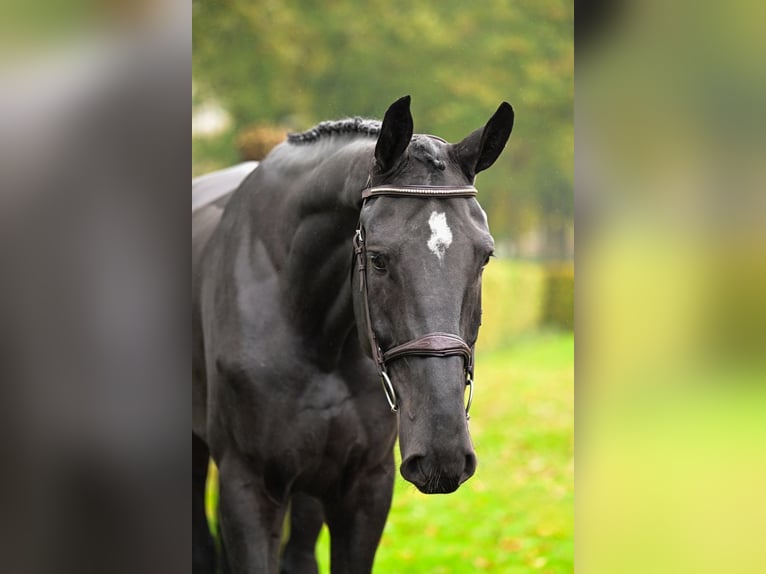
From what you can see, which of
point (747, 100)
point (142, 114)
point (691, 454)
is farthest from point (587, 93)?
point (142, 114)

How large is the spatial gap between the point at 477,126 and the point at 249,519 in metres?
5.32

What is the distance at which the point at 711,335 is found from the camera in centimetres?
108

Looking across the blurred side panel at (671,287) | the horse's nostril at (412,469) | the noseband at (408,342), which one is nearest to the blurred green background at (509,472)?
the noseband at (408,342)

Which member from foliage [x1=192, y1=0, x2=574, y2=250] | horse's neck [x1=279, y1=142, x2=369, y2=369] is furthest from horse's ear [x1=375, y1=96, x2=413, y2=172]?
foliage [x1=192, y1=0, x2=574, y2=250]

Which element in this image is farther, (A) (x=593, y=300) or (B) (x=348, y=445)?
(B) (x=348, y=445)

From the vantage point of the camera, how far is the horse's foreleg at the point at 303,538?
3.91 metres

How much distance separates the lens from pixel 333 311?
9.21ft

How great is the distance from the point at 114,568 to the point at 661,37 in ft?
3.16

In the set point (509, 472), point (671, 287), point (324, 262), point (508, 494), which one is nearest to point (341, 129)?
point (324, 262)

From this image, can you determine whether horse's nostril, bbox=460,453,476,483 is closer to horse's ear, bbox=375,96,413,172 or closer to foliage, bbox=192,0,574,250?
horse's ear, bbox=375,96,413,172

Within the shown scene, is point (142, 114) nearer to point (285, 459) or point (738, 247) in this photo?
point (738, 247)

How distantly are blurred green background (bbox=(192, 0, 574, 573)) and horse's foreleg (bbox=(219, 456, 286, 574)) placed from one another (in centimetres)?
205

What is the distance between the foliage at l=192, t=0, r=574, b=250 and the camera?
22.7 ft

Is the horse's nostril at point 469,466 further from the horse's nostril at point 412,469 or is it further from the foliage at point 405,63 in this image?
the foliage at point 405,63
